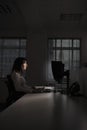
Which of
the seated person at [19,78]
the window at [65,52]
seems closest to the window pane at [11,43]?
the window at [65,52]

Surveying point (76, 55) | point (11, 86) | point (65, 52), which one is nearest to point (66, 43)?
point (65, 52)

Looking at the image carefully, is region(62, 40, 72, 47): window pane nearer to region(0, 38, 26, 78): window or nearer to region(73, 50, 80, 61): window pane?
region(73, 50, 80, 61): window pane

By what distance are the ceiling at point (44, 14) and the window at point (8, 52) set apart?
512 millimetres

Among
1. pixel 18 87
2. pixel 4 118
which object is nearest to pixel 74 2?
pixel 18 87

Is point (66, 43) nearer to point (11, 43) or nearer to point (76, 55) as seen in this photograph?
point (76, 55)

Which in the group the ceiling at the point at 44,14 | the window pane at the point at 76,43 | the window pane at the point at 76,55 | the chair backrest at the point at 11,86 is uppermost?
the ceiling at the point at 44,14

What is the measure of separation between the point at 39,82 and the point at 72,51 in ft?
Result: 4.77

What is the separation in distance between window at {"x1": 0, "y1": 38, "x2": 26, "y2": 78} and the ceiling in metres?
0.51

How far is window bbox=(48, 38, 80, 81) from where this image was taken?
6.90 metres

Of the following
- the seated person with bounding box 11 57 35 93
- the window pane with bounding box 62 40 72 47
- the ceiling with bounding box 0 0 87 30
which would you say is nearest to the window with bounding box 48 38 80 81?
the window pane with bounding box 62 40 72 47

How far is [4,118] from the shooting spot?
4.12ft

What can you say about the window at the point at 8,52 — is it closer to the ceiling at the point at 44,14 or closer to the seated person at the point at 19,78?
the ceiling at the point at 44,14

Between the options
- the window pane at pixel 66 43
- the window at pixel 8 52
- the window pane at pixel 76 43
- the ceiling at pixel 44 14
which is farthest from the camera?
the window at pixel 8 52

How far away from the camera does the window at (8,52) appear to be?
7047mm
